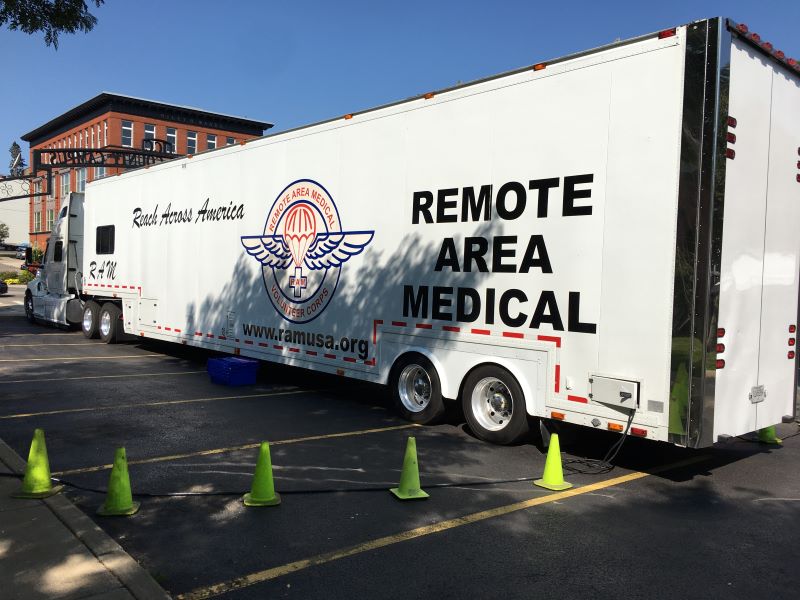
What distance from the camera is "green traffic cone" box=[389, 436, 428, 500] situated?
5.73 metres

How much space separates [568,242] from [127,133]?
6152 cm

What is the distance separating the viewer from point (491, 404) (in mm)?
7652

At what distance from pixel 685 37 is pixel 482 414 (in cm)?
434

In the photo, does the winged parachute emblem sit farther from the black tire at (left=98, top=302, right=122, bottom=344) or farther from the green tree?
the black tire at (left=98, top=302, right=122, bottom=344)

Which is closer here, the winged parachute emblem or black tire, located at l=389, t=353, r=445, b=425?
black tire, located at l=389, t=353, r=445, b=425

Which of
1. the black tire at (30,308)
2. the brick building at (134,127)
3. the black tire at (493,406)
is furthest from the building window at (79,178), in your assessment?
the black tire at (493,406)

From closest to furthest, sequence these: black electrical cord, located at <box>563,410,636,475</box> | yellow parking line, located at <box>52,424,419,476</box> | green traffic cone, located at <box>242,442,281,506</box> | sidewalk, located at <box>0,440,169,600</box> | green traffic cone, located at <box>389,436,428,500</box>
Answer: sidewalk, located at <box>0,440,169,600</box> < green traffic cone, located at <box>242,442,281,506</box> < green traffic cone, located at <box>389,436,428,500</box> < yellow parking line, located at <box>52,424,419,476</box> < black electrical cord, located at <box>563,410,636,475</box>

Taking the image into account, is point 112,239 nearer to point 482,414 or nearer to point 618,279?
point 482,414

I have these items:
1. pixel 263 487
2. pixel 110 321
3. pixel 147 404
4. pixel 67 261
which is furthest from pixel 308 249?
pixel 67 261

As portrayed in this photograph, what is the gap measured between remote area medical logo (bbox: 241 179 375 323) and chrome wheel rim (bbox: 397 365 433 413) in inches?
70.5

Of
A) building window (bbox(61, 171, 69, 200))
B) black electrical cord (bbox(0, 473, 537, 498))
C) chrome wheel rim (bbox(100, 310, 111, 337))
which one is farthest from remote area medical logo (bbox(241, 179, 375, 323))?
building window (bbox(61, 171, 69, 200))

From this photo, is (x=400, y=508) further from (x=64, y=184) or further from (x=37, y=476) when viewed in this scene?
(x=64, y=184)

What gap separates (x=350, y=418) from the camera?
356 inches

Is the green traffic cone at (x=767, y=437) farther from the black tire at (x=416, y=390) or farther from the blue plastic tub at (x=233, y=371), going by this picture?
the blue plastic tub at (x=233, y=371)
